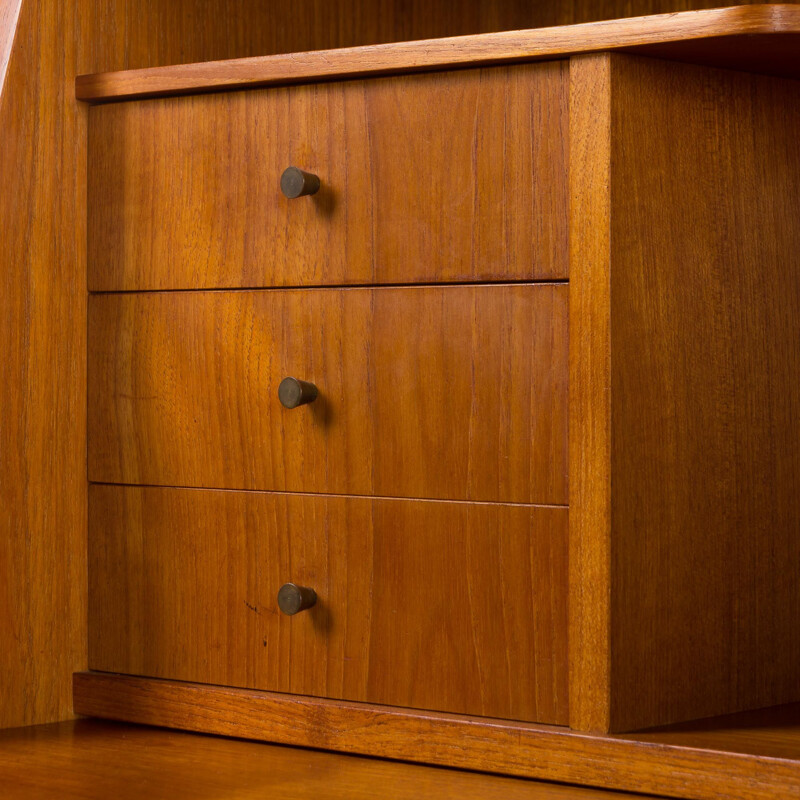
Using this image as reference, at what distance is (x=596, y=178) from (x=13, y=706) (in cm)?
75

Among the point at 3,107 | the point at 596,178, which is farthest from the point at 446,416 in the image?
the point at 3,107

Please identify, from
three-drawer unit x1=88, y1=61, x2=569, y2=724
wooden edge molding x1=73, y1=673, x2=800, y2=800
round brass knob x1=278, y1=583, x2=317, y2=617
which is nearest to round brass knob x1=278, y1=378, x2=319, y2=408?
three-drawer unit x1=88, y1=61, x2=569, y2=724

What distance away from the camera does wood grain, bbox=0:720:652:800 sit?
113 cm

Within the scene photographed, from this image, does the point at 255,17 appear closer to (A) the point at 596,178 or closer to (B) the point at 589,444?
(A) the point at 596,178

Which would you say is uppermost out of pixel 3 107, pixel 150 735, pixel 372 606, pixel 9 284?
pixel 3 107

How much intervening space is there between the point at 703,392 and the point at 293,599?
16.2 inches

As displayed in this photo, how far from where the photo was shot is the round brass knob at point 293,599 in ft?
4.18

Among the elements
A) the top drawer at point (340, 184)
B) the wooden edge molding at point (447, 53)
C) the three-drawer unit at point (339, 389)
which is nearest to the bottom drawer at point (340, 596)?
the three-drawer unit at point (339, 389)

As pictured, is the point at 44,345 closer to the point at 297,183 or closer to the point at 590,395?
the point at 297,183

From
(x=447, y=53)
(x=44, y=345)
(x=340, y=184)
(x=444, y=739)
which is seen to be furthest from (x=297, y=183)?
(x=444, y=739)

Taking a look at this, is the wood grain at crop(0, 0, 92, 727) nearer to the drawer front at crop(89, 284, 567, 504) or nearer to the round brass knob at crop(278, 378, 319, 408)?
the drawer front at crop(89, 284, 567, 504)

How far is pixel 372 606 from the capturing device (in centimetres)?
126

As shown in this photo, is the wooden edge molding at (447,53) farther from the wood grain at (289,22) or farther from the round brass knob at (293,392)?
the round brass knob at (293,392)

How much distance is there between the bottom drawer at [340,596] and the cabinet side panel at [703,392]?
8 cm
